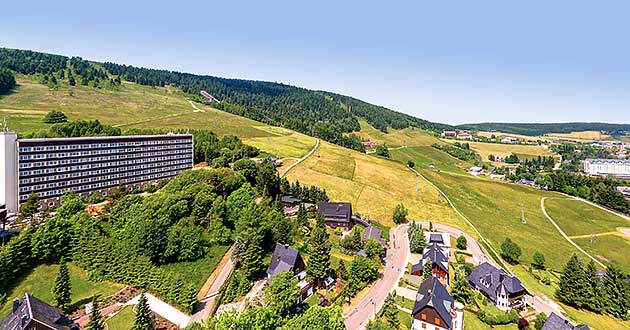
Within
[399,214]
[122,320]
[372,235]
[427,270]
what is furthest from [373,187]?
[122,320]

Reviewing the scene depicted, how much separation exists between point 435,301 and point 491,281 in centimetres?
1979

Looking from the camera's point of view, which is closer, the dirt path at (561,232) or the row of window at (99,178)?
the row of window at (99,178)

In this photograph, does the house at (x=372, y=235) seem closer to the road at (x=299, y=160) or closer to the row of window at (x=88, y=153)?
the road at (x=299, y=160)

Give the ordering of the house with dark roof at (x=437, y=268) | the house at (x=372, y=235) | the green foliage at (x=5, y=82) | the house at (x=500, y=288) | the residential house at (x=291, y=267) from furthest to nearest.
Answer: the green foliage at (x=5, y=82) → the house at (x=372, y=235) → the house with dark roof at (x=437, y=268) → the house at (x=500, y=288) → the residential house at (x=291, y=267)

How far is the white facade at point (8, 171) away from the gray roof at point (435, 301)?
231 ft

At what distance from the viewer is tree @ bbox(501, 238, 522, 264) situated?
8144cm

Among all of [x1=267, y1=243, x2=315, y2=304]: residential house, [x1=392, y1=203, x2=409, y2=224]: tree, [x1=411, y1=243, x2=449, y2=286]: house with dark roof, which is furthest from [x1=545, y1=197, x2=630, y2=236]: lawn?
[x1=267, y1=243, x2=315, y2=304]: residential house

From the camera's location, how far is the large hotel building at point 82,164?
63250 mm

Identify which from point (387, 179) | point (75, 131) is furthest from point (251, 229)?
point (387, 179)

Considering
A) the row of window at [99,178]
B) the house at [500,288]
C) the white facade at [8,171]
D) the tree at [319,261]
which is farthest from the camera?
the row of window at [99,178]

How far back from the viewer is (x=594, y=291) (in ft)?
217

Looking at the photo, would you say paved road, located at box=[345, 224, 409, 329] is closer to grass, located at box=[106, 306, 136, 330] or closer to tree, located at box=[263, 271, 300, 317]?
tree, located at box=[263, 271, 300, 317]

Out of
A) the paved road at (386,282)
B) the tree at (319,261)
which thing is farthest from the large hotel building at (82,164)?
the paved road at (386,282)

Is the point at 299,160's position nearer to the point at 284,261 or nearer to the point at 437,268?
the point at 437,268
